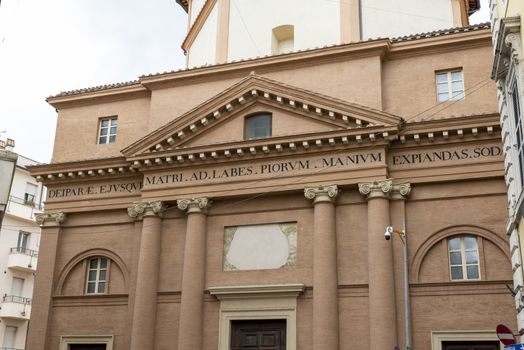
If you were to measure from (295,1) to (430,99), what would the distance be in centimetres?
719

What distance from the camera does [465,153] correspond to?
1917 centimetres

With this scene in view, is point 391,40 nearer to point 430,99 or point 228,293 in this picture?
point 430,99

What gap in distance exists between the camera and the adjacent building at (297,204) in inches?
735

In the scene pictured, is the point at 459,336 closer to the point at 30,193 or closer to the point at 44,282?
the point at 44,282

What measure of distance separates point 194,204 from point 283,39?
7847 mm

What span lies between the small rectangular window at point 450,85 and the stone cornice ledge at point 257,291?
22.5 feet

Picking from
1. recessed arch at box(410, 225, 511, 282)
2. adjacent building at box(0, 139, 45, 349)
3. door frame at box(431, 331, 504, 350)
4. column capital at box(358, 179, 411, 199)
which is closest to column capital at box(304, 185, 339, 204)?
column capital at box(358, 179, 411, 199)

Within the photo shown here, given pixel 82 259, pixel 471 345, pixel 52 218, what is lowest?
pixel 471 345

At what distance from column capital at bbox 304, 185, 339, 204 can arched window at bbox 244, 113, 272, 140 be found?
2.46 meters

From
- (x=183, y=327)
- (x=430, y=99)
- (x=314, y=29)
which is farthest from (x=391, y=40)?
(x=183, y=327)

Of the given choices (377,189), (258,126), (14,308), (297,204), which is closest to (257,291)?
(297,204)

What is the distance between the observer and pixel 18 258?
37.2 meters

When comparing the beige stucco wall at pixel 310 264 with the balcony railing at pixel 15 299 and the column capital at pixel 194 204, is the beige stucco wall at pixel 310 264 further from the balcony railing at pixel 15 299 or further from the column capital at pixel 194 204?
the balcony railing at pixel 15 299

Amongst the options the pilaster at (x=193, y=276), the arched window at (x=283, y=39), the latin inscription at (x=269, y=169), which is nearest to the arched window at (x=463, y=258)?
the latin inscription at (x=269, y=169)
